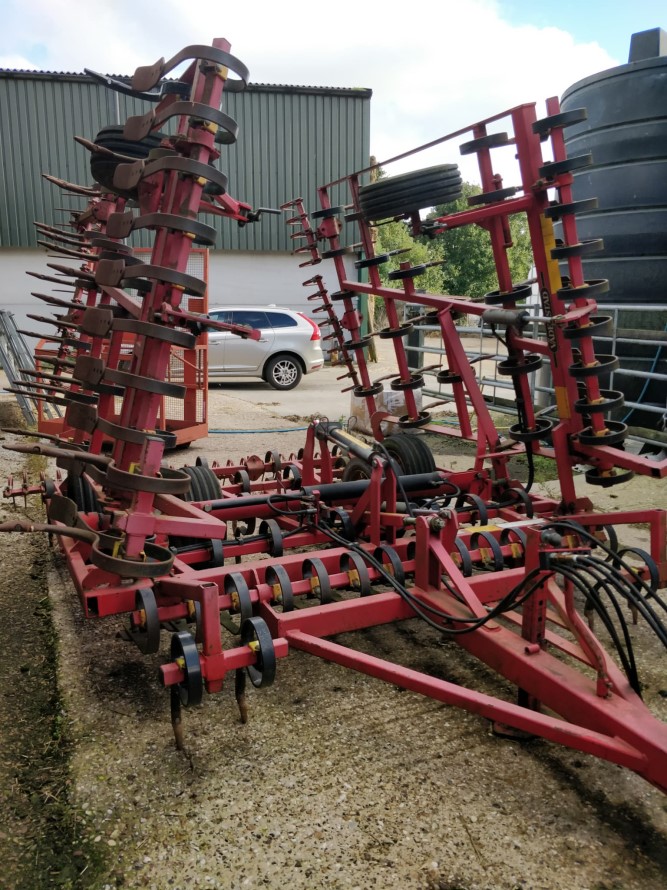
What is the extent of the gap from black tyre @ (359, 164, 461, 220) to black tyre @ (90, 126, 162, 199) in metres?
1.49

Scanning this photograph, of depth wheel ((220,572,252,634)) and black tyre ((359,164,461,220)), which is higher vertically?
black tyre ((359,164,461,220))

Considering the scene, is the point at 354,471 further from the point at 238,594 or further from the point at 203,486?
the point at 238,594

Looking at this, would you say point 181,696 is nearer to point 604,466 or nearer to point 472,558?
point 472,558

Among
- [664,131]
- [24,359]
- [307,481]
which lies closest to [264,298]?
[24,359]

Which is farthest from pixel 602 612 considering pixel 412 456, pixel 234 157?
pixel 234 157

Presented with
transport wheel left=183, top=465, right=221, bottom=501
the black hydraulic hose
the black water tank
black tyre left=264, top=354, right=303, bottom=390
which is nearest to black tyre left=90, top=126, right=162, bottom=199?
transport wheel left=183, top=465, right=221, bottom=501

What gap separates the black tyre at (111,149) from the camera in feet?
11.8

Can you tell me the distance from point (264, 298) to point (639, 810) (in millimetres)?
18591

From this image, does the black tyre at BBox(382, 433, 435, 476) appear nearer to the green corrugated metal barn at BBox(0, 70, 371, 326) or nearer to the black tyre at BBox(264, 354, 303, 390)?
the black tyre at BBox(264, 354, 303, 390)

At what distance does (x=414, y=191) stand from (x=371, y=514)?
2167 millimetres

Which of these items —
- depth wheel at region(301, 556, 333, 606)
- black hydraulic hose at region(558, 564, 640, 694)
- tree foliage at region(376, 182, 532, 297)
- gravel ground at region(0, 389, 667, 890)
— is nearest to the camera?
gravel ground at region(0, 389, 667, 890)

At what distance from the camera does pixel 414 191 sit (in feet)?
14.8

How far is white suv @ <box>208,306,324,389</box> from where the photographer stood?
14062mm

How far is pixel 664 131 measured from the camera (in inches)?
261
